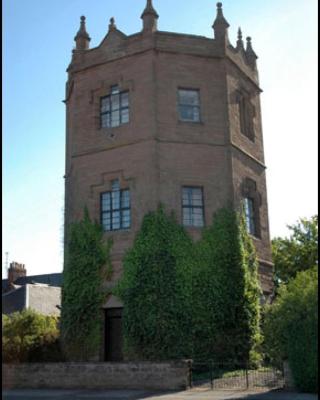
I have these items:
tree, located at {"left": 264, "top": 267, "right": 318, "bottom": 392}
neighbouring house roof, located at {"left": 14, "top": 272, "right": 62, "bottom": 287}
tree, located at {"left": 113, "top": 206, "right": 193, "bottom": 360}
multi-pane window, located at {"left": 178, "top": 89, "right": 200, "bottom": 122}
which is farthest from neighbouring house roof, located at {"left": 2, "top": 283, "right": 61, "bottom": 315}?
tree, located at {"left": 264, "top": 267, "right": 318, "bottom": 392}

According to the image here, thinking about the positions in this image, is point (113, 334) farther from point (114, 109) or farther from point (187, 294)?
point (114, 109)

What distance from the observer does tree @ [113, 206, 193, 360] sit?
828 inches

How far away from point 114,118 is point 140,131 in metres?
1.95

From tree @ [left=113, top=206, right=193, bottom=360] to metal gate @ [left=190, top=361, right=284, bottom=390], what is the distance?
4.05 feet

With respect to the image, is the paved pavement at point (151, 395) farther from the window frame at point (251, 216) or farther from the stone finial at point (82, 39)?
the stone finial at point (82, 39)

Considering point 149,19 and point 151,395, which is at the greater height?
point 149,19

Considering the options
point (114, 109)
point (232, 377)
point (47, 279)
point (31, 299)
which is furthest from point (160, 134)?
point (47, 279)

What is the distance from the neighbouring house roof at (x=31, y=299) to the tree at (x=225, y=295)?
749 inches

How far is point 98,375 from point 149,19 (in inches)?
627

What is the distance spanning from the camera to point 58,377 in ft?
62.2

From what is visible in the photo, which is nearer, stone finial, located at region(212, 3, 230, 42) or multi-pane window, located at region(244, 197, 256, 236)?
multi-pane window, located at region(244, 197, 256, 236)

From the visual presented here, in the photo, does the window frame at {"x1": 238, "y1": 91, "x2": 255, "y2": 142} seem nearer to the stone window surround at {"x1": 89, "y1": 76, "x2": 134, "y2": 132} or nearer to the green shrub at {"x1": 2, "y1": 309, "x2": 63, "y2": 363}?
the stone window surround at {"x1": 89, "y1": 76, "x2": 134, "y2": 132}

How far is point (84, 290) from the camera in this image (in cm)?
2294

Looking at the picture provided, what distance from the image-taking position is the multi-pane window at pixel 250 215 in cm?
2515
